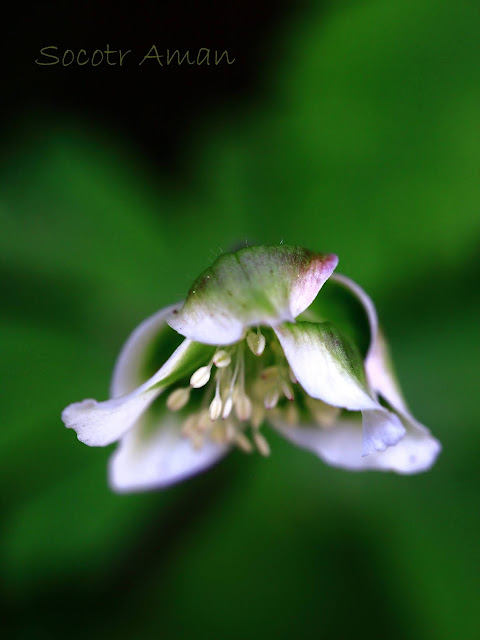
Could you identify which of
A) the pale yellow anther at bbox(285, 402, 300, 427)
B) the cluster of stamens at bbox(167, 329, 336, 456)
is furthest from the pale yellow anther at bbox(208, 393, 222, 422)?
the pale yellow anther at bbox(285, 402, 300, 427)

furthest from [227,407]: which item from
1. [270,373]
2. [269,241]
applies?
[269,241]

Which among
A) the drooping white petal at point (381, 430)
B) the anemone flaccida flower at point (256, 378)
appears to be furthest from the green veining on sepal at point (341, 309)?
the drooping white petal at point (381, 430)

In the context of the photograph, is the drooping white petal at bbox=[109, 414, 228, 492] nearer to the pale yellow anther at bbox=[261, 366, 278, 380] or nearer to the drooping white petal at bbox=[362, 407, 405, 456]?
the pale yellow anther at bbox=[261, 366, 278, 380]

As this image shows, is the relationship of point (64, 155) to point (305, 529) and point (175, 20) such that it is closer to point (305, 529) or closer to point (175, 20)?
point (175, 20)

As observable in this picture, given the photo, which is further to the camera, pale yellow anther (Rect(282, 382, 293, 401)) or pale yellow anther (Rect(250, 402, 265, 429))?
pale yellow anther (Rect(250, 402, 265, 429))

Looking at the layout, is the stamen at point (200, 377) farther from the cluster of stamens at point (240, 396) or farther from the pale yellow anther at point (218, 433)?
the pale yellow anther at point (218, 433)

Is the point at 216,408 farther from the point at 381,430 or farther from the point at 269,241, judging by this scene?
the point at 269,241

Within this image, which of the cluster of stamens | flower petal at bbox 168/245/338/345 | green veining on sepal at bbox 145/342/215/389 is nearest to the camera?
flower petal at bbox 168/245/338/345
